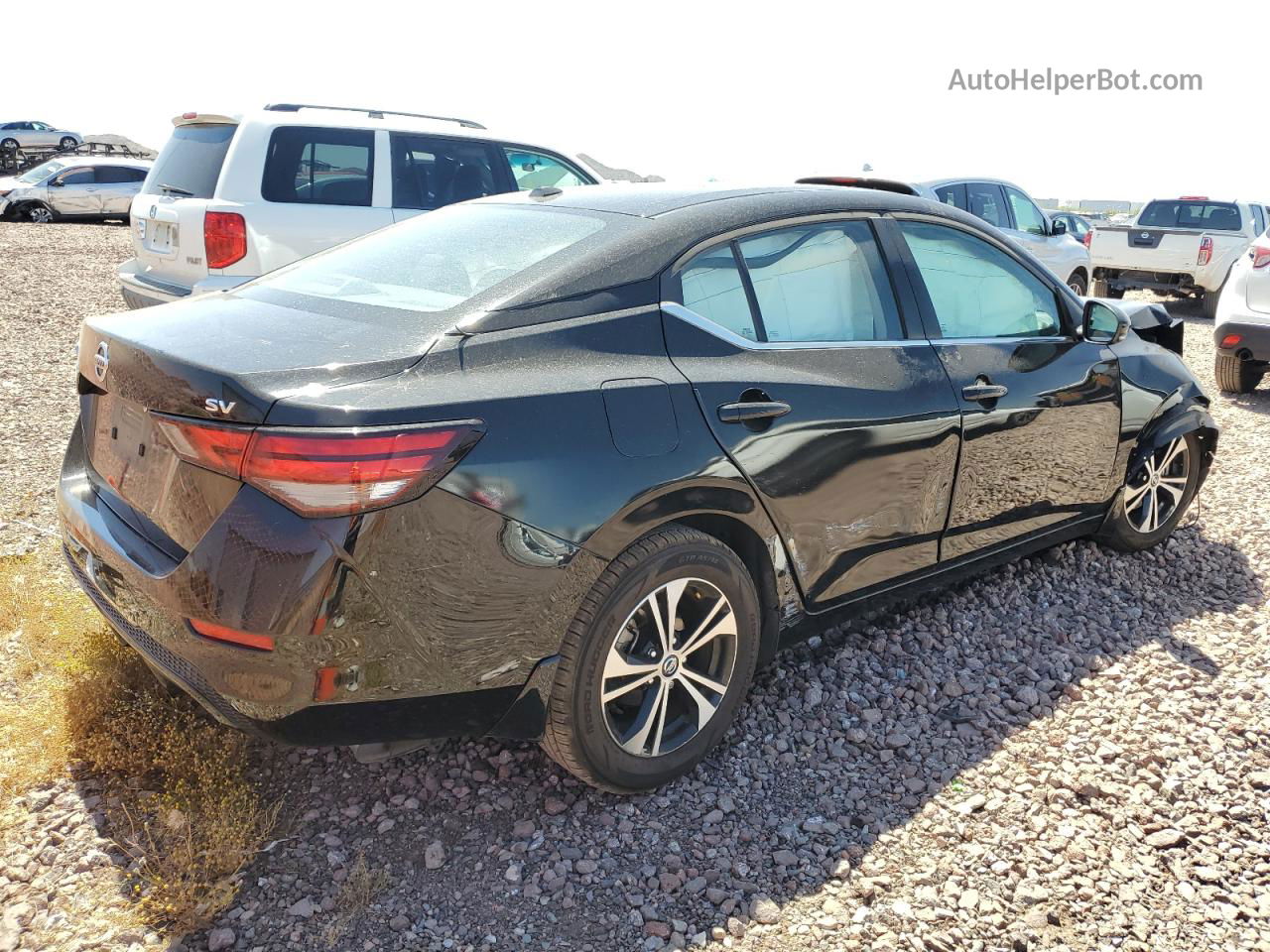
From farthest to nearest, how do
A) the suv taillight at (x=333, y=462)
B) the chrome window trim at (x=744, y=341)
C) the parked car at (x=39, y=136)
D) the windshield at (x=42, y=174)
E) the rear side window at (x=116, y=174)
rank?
the parked car at (x=39, y=136), the rear side window at (x=116, y=174), the windshield at (x=42, y=174), the chrome window trim at (x=744, y=341), the suv taillight at (x=333, y=462)

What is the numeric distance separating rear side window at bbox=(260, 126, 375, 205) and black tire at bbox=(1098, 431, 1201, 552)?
5.31 metres

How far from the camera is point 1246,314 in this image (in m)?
8.03

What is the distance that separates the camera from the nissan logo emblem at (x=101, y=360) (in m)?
2.60

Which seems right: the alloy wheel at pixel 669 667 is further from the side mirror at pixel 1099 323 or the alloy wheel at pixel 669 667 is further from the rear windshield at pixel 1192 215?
the rear windshield at pixel 1192 215

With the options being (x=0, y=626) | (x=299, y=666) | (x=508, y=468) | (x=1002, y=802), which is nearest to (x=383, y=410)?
(x=508, y=468)

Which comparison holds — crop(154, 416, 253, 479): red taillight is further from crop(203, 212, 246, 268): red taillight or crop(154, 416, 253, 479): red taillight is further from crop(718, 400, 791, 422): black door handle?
crop(203, 212, 246, 268): red taillight

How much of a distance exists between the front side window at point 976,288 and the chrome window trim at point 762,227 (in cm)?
27

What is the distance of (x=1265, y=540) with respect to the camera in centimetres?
493

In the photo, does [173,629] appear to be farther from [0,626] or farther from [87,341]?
[0,626]

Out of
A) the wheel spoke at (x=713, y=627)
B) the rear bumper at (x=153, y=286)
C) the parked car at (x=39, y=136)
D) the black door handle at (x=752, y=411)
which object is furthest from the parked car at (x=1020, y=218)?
the parked car at (x=39, y=136)

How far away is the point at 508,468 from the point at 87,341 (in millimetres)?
1321

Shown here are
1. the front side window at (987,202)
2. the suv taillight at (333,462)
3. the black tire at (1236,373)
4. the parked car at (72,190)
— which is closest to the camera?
the suv taillight at (333,462)

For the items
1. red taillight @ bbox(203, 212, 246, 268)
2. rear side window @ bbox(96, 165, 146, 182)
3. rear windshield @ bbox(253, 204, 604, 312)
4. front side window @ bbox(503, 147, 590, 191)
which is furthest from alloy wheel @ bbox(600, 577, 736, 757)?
rear side window @ bbox(96, 165, 146, 182)

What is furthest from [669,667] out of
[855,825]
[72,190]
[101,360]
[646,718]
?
[72,190]
